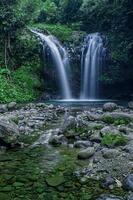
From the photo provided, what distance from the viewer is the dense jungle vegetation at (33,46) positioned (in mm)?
24109

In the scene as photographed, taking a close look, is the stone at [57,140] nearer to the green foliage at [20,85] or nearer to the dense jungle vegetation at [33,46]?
the green foliage at [20,85]

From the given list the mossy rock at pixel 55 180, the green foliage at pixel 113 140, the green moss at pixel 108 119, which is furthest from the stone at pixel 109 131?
the mossy rock at pixel 55 180

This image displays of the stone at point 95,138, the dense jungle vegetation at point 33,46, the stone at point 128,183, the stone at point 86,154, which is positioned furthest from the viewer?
the dense jungle vegetation at point 33,46

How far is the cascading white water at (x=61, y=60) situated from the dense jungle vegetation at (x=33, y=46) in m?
0.87

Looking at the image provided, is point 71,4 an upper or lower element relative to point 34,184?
upper

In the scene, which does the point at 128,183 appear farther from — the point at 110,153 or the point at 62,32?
the point at 62,32

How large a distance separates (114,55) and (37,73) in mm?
5541

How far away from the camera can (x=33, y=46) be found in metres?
26.7

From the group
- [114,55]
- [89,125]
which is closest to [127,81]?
[114,55]

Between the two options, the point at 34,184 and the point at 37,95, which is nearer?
the point at 34,184

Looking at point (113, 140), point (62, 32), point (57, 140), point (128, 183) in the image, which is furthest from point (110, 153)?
point (62, 32)

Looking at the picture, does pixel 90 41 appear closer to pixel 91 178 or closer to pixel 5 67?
pixel 5 67

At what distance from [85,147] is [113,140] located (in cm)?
78

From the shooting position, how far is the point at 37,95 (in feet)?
83.3
